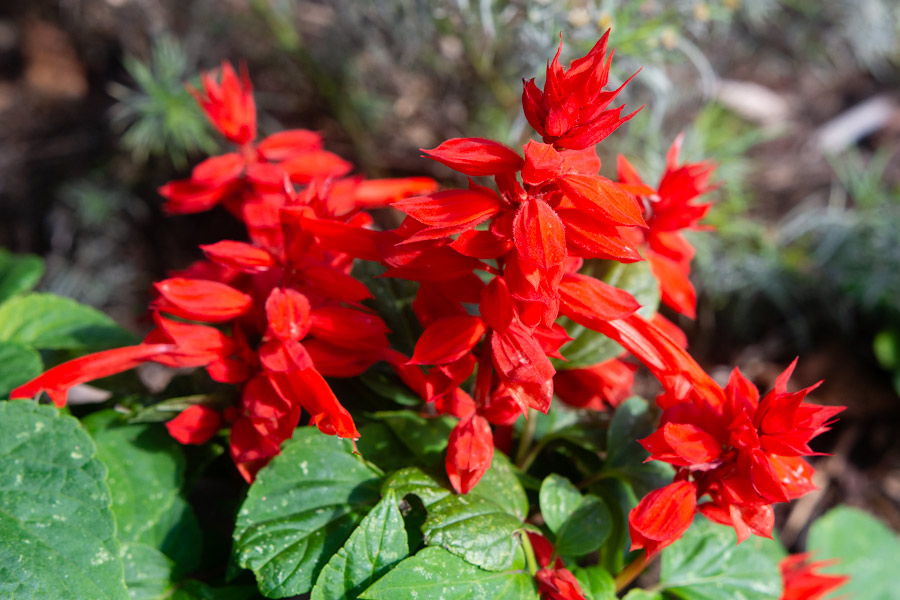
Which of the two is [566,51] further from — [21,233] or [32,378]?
[21,233]

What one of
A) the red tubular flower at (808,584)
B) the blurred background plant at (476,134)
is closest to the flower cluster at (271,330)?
the red tubular flower at (808,584)

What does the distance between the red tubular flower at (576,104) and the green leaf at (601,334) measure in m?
0.34

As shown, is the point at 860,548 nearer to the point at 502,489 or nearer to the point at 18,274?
the point at 502,489

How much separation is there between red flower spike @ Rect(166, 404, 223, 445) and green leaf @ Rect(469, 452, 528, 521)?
1.20 feet

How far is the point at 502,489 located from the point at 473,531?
112 mm

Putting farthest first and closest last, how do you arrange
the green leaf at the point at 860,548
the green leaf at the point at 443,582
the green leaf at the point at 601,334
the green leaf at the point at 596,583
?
1. the green leaf at the point at 860,548
2. the green leaf at the point at 601,334
3. the green leaf at the point at 596,583
4. the green leaf at the point at 443,582

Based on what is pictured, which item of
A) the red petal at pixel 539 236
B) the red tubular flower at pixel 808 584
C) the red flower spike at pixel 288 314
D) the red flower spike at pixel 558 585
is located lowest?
the red tubular flower at pixel 808 584

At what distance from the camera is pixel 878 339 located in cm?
212

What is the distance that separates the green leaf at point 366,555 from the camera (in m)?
0.80

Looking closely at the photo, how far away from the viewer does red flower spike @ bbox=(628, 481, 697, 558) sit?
2.52 ft

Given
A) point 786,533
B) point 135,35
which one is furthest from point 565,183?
point 135,35

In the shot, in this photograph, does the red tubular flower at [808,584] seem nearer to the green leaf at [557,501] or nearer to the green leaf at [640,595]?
the green leaf at [640,595]

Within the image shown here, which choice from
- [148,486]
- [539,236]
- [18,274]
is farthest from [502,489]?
[18,274]

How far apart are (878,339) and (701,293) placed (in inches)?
21.0
